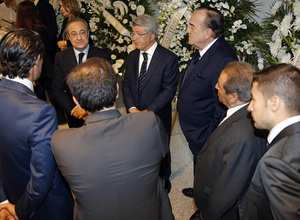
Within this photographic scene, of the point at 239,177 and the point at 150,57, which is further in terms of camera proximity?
the point at 150,57

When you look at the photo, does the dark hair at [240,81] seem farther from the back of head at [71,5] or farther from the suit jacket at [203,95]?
the back of head at [71,5]

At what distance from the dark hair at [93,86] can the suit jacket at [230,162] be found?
0.70 meters

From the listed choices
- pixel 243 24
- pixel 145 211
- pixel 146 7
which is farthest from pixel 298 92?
pixel 146 7

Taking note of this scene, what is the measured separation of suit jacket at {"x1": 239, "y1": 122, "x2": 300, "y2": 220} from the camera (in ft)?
3.09

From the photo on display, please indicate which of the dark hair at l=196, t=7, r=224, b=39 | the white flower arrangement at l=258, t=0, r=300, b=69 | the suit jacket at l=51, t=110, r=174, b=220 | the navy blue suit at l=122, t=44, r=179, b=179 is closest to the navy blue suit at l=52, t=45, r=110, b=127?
the navy blue suit at l=122, t=44, r=179, b=179

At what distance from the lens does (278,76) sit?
1.11 metres

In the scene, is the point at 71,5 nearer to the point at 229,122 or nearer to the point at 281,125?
the point at 229,122

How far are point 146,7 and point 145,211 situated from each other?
315 centimetres

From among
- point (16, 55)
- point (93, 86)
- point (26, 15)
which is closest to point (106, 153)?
point (93, 86)

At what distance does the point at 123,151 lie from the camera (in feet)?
3.65

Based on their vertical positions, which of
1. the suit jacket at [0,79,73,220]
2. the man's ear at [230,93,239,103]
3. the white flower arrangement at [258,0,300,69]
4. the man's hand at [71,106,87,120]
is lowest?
the man's hand at [71,106,87,120]

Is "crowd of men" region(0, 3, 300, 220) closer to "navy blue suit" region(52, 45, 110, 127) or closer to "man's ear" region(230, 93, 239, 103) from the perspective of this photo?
"man's ear" region(230, 93, 239, 103)

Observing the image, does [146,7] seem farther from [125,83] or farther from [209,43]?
[209,43]

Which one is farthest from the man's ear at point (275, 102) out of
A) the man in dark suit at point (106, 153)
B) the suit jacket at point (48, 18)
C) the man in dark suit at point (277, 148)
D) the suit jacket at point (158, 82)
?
the suit jacket at point (48, 18)
